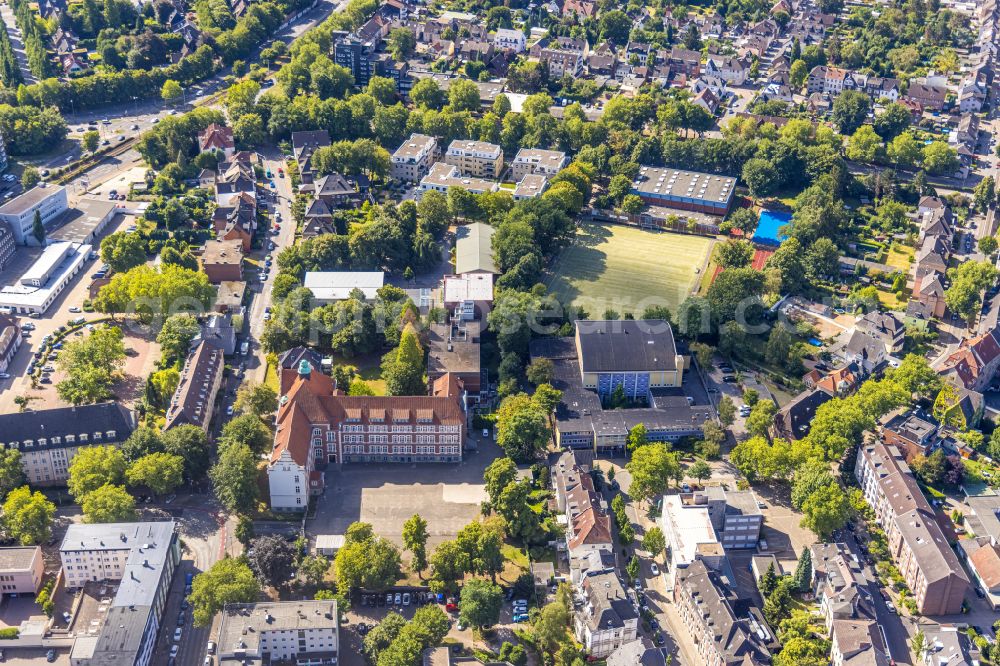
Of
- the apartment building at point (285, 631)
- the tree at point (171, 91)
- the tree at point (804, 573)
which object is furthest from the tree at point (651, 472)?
the tree at point (171, 91)

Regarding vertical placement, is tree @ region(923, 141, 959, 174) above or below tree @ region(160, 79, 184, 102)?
above

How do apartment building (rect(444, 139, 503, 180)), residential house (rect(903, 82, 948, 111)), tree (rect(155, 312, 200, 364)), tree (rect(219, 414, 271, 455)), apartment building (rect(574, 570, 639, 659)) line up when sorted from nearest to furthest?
apartment building (rect(574, 570, 639, 659)), tree (rect(219, 414, 271, 455)), tree (rect(155, 312, 200, 364)), apartment building (rect(444, 139, 503, 180)), residential house (rect(903, 82, 948, 111))

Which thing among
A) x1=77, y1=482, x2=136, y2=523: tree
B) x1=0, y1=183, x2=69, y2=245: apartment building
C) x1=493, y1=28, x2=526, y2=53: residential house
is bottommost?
x1=0, y1=183, x2=69, y2=245: apartment building

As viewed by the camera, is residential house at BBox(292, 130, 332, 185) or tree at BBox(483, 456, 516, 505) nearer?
tree at BBox(483, 456, 516, 505)

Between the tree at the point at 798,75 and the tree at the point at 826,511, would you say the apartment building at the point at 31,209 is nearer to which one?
the tree at the point at 826,511

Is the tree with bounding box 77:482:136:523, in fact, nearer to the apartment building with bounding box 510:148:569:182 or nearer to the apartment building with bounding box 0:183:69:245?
the apartment building with bounding box 0:183:69:245

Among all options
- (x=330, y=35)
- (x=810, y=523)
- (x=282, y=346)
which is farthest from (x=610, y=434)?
(x=330, y=35)

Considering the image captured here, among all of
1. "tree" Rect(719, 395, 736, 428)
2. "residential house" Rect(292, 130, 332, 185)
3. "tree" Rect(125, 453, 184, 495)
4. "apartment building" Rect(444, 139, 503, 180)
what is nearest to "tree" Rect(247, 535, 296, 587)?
"tree" Rect(125, 453, 184, 495)
